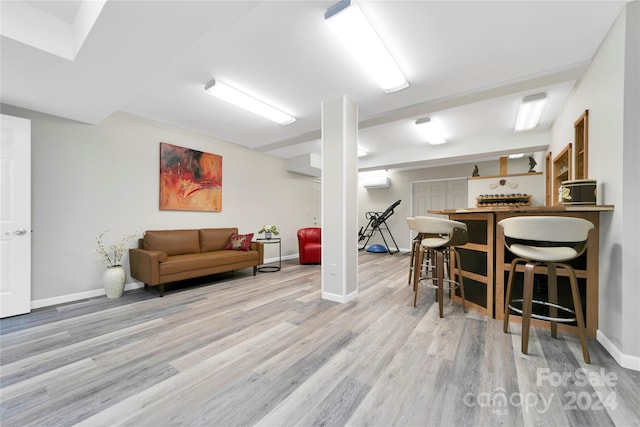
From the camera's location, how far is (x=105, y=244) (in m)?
3.38

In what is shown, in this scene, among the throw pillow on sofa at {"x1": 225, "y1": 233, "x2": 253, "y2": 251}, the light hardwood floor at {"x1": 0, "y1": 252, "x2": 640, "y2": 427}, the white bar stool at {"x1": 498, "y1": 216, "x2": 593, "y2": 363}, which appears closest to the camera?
the light hardwood floor at {"x1": 0, "y1": 252, "x2": 640, "y2": 427}

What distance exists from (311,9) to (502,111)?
326 cm

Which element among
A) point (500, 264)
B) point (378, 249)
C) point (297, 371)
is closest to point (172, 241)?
point (297, 371)

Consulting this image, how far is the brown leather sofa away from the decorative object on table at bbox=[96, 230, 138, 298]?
0.14 meters

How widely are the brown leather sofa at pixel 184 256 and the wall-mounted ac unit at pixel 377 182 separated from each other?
450cm

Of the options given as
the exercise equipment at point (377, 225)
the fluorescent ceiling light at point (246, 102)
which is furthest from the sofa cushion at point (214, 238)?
the exercise equipment at point (377, 225)

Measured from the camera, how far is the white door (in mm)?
2547

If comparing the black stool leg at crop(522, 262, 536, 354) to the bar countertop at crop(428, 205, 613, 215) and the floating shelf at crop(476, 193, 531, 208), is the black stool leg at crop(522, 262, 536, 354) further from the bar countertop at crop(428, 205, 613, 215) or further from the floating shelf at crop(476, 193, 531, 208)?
the floating shelf at crop(476, 193, 531, 208)

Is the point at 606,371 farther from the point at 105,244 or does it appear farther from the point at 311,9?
the point at 105,244

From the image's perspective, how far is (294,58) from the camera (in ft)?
7.66

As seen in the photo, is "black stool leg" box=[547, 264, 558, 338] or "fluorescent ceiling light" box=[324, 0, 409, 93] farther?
"black stool leg" box=[547, 264, 558, 338]

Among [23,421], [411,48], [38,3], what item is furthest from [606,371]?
[38,3]

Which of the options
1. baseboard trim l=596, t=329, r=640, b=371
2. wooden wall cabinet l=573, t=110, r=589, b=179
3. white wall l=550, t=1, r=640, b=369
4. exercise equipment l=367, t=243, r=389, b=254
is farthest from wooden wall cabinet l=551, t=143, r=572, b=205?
exercise equipment l=367, t=243, r=389, b=254

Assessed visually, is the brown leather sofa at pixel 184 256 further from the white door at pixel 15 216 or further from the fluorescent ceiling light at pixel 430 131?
A: the fluorescent ceiling light at pixel 430 131
